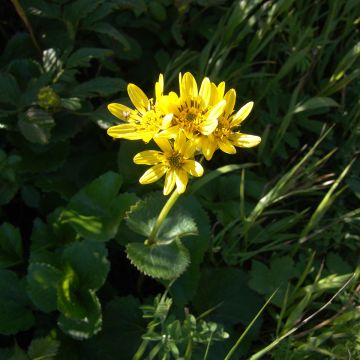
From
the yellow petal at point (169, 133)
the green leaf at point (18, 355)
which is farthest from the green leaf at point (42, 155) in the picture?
the yellow petal at point (169, 133)

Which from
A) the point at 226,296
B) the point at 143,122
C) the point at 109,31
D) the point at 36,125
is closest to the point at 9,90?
the point at 36,125

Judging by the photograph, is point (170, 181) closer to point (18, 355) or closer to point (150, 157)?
point (150, 157)

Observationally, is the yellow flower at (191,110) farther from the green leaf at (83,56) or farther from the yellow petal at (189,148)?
the green leaf at (83,56)

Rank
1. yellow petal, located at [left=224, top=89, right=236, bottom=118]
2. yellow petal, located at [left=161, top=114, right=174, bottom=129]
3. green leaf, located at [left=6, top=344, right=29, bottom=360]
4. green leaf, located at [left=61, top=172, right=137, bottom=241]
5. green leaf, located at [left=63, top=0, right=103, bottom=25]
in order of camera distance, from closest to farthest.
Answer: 1. yellow petal, located at [left=161, top=114, right=174, bottom=129]
2. yellow petal, located at [left=224, top=89, right=236, bottom=118]
3. green leaf, located at [left=6, top=344, right=29, bottom=360]
4. green leaf, located at [left=61, top=172, right=137, bottom=241]
5. green leaf, located at [left=63, top=0, right=103, bottom=25]

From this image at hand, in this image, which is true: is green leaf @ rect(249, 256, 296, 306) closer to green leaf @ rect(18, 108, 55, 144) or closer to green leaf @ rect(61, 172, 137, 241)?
green leaf @ rect(61, 172, 137, 241)

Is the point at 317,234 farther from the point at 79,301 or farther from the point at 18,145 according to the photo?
the point at 18,145

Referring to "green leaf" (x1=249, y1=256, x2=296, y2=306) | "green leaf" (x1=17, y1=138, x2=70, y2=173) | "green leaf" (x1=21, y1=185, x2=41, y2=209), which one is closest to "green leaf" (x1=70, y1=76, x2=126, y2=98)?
"green leaf" (x1=17, y1=138, x2=70, y2=173)

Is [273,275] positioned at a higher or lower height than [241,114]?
lower
